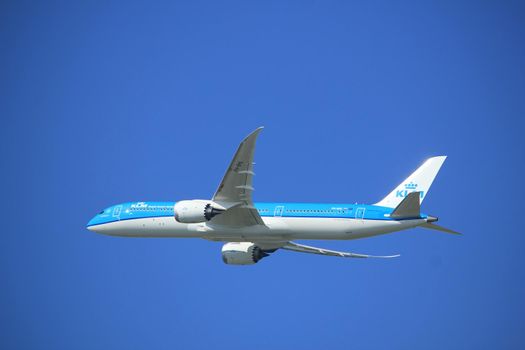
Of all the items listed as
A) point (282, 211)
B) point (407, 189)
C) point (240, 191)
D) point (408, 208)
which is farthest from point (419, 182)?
point (240, 191)

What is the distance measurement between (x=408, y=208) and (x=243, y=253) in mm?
15510

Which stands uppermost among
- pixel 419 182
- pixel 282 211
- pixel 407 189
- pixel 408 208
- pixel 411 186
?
pixel 419 182

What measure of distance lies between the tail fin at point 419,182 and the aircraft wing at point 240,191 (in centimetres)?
932

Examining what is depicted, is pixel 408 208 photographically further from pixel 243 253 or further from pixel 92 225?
pixel 92 225

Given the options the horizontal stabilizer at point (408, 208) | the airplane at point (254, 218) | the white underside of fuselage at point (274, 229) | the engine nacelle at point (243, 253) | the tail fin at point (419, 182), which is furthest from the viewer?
the engine nacelle at point (243, 253)

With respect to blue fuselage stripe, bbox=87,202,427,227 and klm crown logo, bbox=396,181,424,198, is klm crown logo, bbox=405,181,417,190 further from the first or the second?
blue fuselage stripe, bbox=87,202,427,227

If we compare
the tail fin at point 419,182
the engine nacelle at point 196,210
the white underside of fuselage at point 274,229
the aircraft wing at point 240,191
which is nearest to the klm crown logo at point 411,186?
the tail fin at point 419,182

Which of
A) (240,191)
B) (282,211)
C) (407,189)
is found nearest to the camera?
(240,191)

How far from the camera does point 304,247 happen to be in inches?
2384

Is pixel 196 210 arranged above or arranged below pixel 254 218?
below

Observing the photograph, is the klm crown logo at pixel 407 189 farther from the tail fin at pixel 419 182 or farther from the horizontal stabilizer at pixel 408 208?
the horizontal stabilizer at pixel 408 208

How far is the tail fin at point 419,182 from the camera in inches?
2126

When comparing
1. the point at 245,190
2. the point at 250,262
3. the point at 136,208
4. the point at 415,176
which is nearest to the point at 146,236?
the point at 136,208

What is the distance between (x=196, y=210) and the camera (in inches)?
1951
